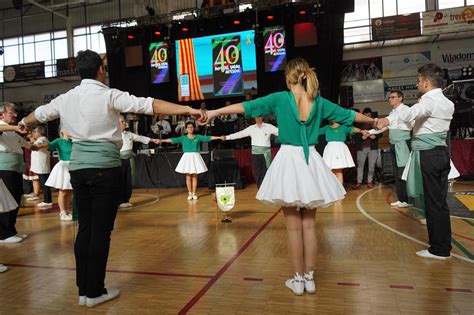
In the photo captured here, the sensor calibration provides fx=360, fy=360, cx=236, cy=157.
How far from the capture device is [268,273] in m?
3.14

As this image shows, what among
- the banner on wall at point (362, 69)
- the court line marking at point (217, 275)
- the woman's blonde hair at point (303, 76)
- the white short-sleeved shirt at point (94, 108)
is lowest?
the court line marking at point (217, 275)

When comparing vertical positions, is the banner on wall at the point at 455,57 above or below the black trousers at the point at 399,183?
above

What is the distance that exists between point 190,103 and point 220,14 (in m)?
3.89

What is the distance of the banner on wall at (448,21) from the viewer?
48.4ft

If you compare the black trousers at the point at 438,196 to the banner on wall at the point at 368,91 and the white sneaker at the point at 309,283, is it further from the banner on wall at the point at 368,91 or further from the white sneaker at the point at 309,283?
the banner on wall at the point at 368,91

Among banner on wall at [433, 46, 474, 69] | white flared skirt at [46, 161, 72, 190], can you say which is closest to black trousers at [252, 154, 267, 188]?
white flared skirt at [46, 161, 72, 190]

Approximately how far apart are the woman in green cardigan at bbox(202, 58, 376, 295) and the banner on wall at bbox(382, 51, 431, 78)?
1551cm

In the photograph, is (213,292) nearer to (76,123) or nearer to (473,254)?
(76,123)

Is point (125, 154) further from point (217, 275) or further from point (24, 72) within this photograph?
point (24, 72)

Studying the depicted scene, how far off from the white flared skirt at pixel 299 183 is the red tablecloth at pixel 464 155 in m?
8.13

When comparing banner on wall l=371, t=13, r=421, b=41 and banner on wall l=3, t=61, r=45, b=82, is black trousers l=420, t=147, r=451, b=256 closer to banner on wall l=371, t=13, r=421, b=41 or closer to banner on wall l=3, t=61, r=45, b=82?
banner on wall l=371, t=13, r=421, b=41

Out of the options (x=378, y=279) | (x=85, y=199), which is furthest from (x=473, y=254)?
(x=85, y=199)

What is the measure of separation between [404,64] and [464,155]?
27.8 ft

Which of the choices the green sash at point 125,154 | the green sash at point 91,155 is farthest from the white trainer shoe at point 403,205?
the green sash at point 125,154
